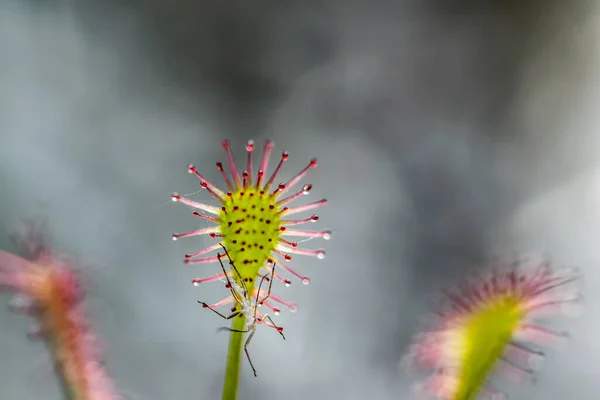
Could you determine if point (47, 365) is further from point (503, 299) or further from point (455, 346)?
point (503, 299)

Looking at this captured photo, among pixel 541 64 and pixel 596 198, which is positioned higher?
pixel 541 64

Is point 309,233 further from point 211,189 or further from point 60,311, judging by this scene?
point 60,311

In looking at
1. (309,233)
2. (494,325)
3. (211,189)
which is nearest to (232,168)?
(211,189)

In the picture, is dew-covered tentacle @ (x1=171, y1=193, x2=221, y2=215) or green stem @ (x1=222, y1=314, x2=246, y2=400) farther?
dew-covered tentacle @ (x1=171, y1=193, x2=221, y2=215)

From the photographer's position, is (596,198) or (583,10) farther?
(583,10)

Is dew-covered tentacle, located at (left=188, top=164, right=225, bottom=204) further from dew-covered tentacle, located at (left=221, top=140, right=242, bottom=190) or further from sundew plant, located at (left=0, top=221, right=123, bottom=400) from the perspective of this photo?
sundew plant, located at (left=0, top=221, right=123, bottom=400)

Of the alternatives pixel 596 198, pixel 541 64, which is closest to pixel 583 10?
pixel 541 64

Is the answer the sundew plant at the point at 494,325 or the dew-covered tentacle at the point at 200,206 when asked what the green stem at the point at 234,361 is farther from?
the sundew plant at the point at 494,325

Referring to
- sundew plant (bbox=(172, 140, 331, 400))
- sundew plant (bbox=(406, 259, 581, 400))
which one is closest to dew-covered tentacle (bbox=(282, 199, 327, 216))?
Answer: sundew plant (bbox=(172, 140, 331, 400))
